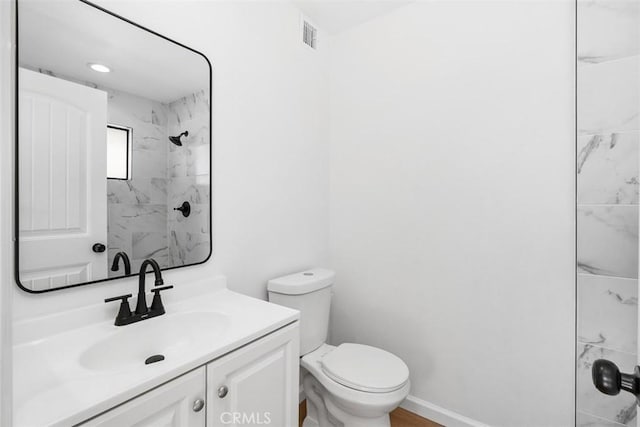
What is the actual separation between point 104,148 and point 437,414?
6.58ft

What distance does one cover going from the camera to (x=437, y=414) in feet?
5.57

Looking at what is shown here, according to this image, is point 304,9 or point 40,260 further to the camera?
point 304,9

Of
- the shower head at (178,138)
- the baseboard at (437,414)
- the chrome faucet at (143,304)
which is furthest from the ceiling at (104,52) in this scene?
the baseboard at (437,414)

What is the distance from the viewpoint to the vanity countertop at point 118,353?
26.2 inches

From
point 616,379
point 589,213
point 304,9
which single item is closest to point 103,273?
point 616,379

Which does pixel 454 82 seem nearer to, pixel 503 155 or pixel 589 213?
pixel 503 155

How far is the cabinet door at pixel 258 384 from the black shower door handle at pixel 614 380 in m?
0.86

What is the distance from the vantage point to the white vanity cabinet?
75cm

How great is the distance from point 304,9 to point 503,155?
1.40 metres

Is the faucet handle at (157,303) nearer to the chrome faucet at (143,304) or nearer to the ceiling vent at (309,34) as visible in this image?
the chrome faucet at (143,304)

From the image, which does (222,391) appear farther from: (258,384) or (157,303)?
(157,303)

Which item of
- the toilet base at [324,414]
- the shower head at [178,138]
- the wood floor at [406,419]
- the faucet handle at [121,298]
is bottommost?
the wood floor at [406,419]

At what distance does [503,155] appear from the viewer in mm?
1520

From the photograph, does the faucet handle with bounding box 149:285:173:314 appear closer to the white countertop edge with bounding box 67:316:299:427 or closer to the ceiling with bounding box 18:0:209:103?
the white countertop edge with bounding box 67:316:299:427
